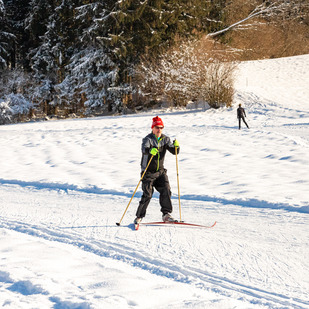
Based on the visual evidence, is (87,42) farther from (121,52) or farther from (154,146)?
(154,146)

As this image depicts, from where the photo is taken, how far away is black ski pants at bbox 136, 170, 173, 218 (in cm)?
621

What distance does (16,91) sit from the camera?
35188mm

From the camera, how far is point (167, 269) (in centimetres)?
463

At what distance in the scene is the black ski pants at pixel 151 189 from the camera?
20.4 ft

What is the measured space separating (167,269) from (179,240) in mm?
1009

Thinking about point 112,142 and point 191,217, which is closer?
point 191,217

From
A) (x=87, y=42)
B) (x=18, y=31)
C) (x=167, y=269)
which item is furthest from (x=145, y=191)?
(x=18, y=31)

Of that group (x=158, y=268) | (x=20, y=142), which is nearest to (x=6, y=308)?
(x=158, y=268)

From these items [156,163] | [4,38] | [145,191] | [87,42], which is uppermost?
[4,38]

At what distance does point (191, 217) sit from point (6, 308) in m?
3.77

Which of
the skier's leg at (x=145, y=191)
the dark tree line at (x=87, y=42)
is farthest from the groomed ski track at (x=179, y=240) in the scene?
the dark tree line at (x=87, y=42)

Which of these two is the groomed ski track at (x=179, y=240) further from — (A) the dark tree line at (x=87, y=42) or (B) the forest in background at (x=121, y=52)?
(A) the dark tree line at (x=87, y=42)

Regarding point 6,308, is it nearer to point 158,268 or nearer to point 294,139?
point 158,268

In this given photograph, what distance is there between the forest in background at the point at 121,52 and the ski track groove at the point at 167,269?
21423mm
